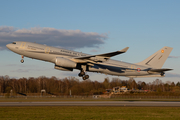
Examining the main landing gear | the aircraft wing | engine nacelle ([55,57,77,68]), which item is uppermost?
the aircraft wing

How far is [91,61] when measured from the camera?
41.2 m

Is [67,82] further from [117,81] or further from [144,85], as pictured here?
[144,85]

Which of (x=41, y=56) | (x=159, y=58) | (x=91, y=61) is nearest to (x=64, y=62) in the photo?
(x=41, y=56)

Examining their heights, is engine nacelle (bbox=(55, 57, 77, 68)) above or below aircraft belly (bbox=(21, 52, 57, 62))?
below

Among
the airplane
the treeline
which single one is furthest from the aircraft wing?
the treeline

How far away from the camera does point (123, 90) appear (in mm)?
85562

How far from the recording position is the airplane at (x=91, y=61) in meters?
38.8

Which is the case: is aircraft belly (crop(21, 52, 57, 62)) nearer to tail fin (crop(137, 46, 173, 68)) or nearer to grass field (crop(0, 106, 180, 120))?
grass field (crop(0, 106, 180, 120))

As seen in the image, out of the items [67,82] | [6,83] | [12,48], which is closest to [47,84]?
[67,82]

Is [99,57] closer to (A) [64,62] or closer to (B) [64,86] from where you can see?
(A) [64,62]

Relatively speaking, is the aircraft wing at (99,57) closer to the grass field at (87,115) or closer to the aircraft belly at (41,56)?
the aircraft belly at (41,56)

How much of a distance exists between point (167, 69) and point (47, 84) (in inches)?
2231

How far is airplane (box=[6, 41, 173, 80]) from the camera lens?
38.8 meters

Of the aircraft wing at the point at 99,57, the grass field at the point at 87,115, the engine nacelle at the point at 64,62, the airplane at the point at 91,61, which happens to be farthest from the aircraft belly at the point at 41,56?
the grass field at the point at 87,115
